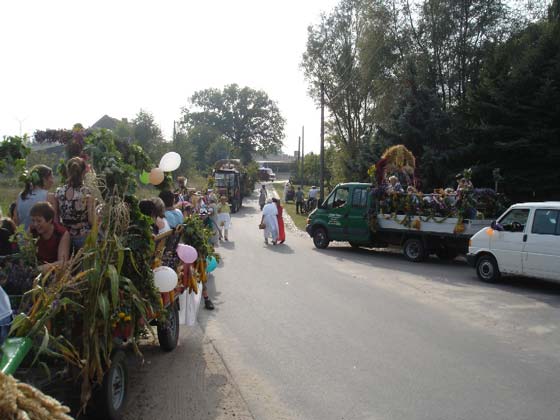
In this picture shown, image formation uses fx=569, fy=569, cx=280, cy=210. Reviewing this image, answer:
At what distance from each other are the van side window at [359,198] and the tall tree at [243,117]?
3157 inches

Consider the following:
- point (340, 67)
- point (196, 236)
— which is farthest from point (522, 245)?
point (340, 67)

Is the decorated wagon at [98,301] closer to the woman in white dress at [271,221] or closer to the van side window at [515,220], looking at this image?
the van side window at [515,220]

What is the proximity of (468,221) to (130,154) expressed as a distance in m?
10.2

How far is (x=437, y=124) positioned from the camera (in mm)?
23516

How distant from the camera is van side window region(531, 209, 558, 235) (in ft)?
35.3

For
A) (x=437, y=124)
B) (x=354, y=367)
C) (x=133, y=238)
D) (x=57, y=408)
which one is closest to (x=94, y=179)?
(x=133, y=238)

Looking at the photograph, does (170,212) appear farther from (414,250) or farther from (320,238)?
(320,238)

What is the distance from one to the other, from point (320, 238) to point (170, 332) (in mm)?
11617

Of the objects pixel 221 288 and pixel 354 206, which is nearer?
pixel 221 288

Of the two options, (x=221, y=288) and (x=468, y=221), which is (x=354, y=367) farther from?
(x=468, y=221)

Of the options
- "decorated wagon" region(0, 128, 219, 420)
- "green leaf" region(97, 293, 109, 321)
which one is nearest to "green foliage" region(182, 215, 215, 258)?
"decorated wagon" region(0, 128, 219, 420)

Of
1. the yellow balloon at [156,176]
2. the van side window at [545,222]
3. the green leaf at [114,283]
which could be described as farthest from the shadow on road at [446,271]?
the green leaf at [114,283]

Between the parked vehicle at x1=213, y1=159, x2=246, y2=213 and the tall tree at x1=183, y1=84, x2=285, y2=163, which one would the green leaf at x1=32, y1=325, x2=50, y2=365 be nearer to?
the parked vehicle at x1=213, y1=159, x2=246, y2=213

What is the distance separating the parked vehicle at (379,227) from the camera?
569 inches
